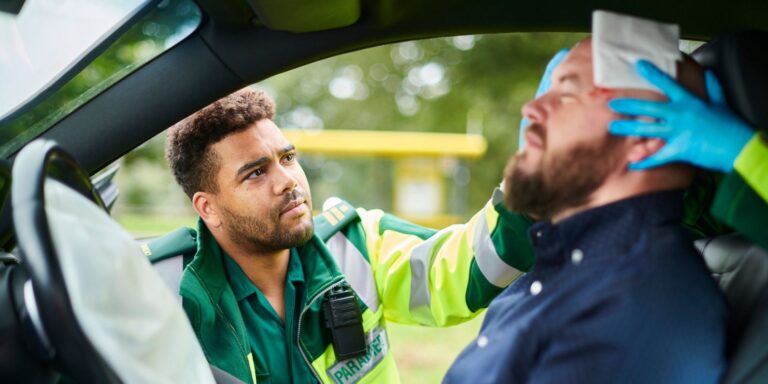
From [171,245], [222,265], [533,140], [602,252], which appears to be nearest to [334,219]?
[222,265]

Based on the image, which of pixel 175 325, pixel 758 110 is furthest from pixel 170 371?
pixel 758 110

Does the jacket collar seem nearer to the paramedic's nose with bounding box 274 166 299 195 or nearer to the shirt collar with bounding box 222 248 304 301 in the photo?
the shirt collar with bounding box 222 248 304 301

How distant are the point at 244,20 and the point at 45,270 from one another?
73 centimetres

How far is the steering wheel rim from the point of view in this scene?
3.35ft

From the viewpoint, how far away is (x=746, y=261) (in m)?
1.43

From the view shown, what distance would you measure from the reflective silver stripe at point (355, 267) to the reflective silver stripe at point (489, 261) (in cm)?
34

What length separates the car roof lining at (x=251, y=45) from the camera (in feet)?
5.06

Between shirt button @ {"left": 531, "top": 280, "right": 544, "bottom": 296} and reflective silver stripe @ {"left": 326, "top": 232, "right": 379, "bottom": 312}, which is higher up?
shirt button @ {"left": 531, "top": 280, "right": 544, "bottom": 296}

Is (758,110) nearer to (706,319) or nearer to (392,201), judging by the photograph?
(706,319)

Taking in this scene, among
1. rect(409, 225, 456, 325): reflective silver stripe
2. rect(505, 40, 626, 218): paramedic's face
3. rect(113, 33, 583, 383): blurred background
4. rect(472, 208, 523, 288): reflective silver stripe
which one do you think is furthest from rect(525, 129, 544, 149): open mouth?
rect(113, 33, 583, 383): blurred background

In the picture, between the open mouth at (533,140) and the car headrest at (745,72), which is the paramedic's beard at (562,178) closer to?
the open mouth at (533,140)

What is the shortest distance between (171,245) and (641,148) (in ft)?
3.92

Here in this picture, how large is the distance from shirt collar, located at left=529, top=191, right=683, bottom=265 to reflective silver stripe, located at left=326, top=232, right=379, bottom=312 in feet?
2.51

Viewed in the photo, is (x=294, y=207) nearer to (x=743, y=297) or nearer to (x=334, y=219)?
(x=334, y=219)
